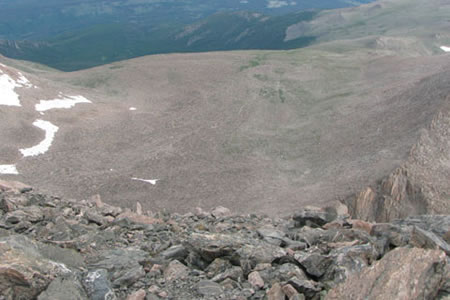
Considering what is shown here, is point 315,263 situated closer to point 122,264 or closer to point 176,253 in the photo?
point 176,253

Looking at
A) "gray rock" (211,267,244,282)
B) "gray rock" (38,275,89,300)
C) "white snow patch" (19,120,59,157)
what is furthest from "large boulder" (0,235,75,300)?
"white snow patch" (19,120,59,157)

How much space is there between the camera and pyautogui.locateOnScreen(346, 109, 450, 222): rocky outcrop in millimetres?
30938

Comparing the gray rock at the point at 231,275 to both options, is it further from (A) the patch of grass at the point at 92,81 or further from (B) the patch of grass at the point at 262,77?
(A) the patch of grass at the point at 92,81

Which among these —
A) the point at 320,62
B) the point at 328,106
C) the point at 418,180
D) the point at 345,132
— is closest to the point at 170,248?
the point at 418,180

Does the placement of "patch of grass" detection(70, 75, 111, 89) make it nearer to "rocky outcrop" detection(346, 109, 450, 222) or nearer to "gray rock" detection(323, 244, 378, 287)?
"rocky outcrop" detection(346, 109, 450, 222)

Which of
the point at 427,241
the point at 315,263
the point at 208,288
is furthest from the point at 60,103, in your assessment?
the point at 427,241

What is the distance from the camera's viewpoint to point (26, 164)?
4297 centimetres

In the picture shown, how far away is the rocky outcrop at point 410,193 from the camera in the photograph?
102 ft

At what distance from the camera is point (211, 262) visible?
12.3 metres

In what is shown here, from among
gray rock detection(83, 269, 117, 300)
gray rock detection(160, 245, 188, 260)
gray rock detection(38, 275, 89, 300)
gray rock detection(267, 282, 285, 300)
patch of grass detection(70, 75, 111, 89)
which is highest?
gray rock detection(38, 275, 89, 300)

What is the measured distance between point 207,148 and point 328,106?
61.9 ft

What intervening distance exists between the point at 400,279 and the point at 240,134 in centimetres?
4398

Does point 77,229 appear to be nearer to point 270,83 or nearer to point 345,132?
point 345,132

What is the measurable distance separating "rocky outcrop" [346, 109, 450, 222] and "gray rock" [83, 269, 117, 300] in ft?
79.1
